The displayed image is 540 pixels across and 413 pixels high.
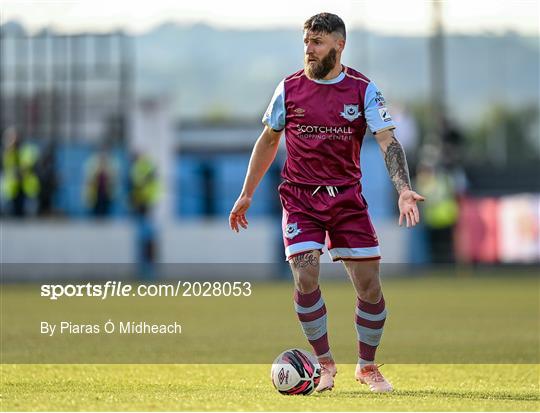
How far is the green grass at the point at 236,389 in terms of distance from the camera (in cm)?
809

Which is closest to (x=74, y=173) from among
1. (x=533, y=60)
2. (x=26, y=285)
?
(x=26, y=285)

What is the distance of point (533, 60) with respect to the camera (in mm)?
113250

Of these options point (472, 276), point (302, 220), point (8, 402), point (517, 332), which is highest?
point (302, 220)

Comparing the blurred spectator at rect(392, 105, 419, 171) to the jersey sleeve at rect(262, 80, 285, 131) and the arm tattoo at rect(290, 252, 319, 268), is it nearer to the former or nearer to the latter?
the jersey sleeve at rect(262, 80, 285, 131)

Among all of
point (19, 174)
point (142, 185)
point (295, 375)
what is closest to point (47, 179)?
point (19, 174)

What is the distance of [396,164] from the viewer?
918 cm

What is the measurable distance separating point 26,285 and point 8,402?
671 inches

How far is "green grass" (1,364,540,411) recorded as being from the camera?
8086 millimetres

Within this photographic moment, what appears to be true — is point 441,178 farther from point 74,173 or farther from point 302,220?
point 302,220

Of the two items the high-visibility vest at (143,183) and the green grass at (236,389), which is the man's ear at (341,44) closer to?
the green grass at (236,389)

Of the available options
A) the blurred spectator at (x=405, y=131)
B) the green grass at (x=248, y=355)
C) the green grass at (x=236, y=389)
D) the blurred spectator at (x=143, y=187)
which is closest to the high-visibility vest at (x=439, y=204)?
the blurred spectator at (x=143, y=187)

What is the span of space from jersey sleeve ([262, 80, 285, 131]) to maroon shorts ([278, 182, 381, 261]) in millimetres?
442

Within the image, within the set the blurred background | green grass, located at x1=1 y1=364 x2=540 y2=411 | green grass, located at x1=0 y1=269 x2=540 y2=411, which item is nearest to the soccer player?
green grass, located at x1=1 y1=364 x2=540 y2=411

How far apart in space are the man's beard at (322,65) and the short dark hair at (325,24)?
14 centimetres
